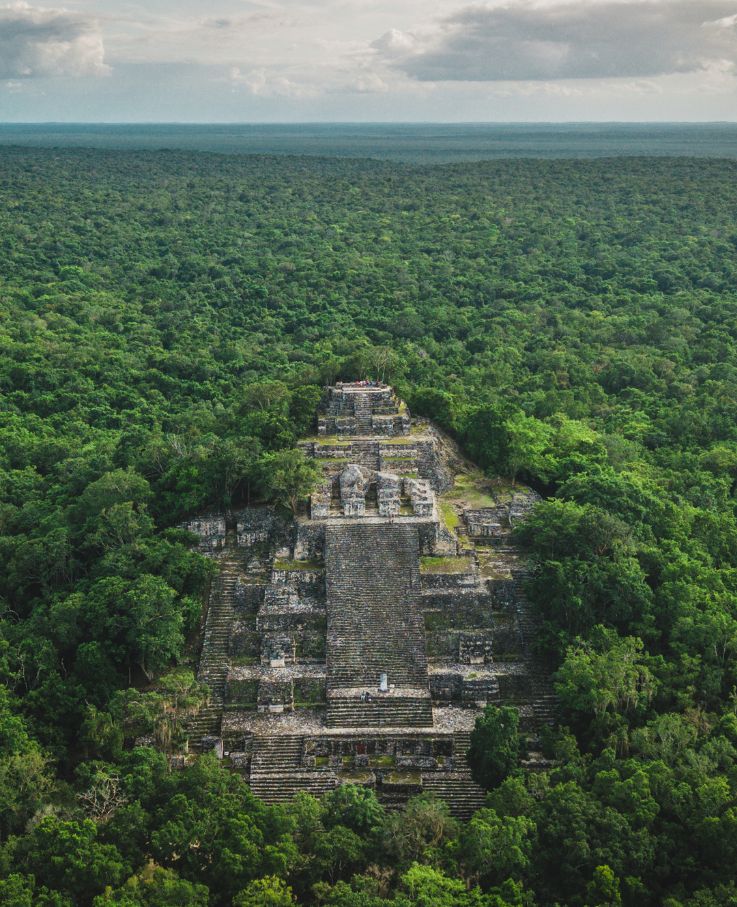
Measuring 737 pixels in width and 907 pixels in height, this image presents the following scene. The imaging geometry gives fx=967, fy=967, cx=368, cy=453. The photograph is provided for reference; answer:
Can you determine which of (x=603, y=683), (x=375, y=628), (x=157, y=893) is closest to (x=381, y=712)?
(x=375, y=628)

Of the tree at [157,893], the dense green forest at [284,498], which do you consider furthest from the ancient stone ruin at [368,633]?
the tree at [157,893]

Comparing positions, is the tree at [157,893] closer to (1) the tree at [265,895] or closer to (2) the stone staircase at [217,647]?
(1) the tree at [265,895]

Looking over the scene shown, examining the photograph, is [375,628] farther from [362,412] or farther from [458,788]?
[362,412]

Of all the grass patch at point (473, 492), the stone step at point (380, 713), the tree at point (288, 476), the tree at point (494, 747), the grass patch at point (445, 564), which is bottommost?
the stone step at point (380, 713)

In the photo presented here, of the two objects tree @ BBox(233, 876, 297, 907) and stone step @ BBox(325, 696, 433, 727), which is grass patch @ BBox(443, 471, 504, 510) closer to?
stone step @ BBox(325, 696, 433, 727)

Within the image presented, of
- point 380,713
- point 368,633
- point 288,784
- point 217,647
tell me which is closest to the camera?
point 288,784

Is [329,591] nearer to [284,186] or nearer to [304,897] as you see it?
[304,897]
